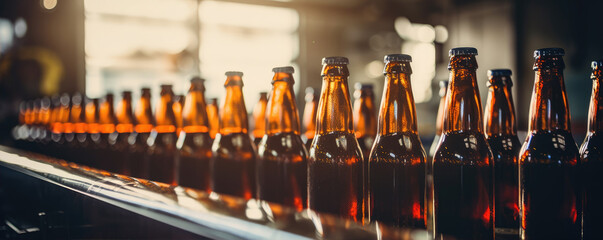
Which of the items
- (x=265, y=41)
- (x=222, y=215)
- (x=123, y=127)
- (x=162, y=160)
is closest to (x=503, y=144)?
(x=222, y=215)

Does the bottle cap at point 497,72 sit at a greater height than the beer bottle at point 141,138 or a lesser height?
greater

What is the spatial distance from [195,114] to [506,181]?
701 millimetres

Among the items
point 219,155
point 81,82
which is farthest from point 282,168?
point 81,82

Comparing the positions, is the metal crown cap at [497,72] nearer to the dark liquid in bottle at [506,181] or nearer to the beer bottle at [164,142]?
the dark liquid in bottle at [506,181]

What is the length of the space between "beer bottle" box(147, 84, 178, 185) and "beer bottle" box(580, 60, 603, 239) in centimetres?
90

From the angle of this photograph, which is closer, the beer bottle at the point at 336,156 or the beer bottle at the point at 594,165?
the beer bottle at the point at 594,165

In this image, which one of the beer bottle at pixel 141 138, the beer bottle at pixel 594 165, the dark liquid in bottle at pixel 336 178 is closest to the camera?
the beer bottle at pixel 594 165

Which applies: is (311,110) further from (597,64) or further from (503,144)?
(597,64)

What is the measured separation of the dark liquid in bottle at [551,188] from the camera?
65 cm

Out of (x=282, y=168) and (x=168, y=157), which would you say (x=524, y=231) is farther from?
(x=168, y=157)

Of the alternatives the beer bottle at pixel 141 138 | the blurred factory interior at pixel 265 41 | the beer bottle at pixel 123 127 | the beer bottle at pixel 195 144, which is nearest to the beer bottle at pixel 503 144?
the beer bottle at pixel 195 144

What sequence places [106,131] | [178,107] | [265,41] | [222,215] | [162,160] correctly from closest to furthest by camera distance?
1. [222,215]
2. [162,160]
3. [178,107]
4. [106,131]
5. [265,41]

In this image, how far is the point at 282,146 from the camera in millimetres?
886

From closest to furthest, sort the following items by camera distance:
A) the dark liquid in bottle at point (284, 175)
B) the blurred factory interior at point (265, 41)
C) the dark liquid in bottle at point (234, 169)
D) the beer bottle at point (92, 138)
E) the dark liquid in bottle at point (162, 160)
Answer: the dark liquid in bottle at point (284, 175) < the dark liquid in bottle at point (234, 169) < the dark liquid in bottle at point (162, 160) < the beer bottle at point (92, 138) < the blurred factory interior at point (265, 41)
